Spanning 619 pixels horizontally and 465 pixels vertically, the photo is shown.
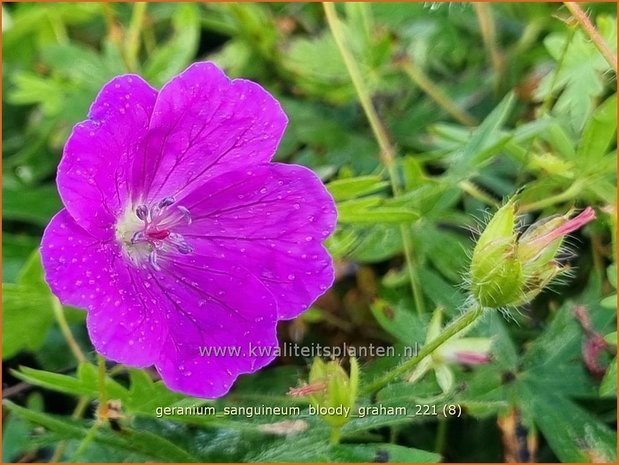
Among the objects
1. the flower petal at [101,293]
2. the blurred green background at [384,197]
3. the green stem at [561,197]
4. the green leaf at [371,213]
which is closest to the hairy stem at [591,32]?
the blurred green background at [384,197]

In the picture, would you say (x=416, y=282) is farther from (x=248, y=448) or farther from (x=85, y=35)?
(x=85, y=35)

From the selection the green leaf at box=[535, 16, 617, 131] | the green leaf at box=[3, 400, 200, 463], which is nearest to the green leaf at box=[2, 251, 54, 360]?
the green leaf at box=[3, 400, 200, 463]

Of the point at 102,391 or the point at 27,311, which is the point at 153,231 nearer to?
the point at 102,391

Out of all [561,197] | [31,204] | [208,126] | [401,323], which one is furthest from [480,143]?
[31,204]

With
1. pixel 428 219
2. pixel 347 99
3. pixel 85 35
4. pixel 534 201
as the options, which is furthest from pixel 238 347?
pixel 85 35

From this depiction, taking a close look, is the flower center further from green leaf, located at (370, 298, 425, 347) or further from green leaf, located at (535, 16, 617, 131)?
green leaf, located at (535, 16, 617, 131)
